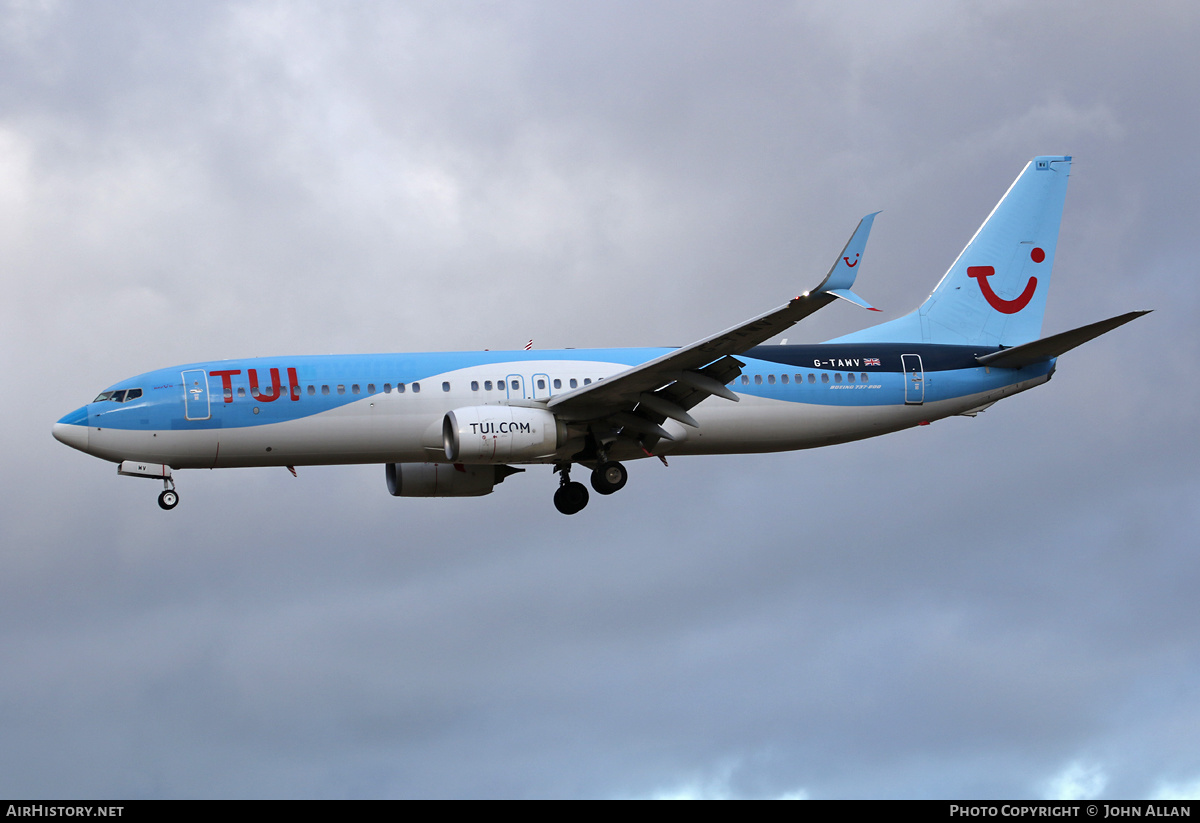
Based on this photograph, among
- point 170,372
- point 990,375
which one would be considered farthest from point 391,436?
point 990,375

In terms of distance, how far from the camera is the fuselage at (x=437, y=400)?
3725 centimetres

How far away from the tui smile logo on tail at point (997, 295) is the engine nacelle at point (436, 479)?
16.1 m

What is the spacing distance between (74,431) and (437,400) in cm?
946

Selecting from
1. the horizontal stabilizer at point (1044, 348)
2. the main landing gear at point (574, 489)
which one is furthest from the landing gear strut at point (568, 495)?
the horizontal stabilizer at point (1044, 348)

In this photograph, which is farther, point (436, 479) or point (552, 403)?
point (436, 479)

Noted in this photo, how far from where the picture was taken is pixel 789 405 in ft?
132

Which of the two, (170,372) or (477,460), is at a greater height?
(170,372)

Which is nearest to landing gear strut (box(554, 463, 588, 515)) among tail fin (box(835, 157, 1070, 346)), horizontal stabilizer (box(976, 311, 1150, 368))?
tail fin (box(835, 157, 1070, 346))

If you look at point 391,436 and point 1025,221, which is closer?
point 391,436

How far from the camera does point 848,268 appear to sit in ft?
99.6

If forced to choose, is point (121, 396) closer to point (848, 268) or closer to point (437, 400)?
point (437, 400)

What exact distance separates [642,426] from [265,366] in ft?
33.5

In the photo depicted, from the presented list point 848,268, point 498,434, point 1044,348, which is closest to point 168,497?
point 498,434

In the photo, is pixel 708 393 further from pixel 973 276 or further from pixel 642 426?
pixel 973 276
